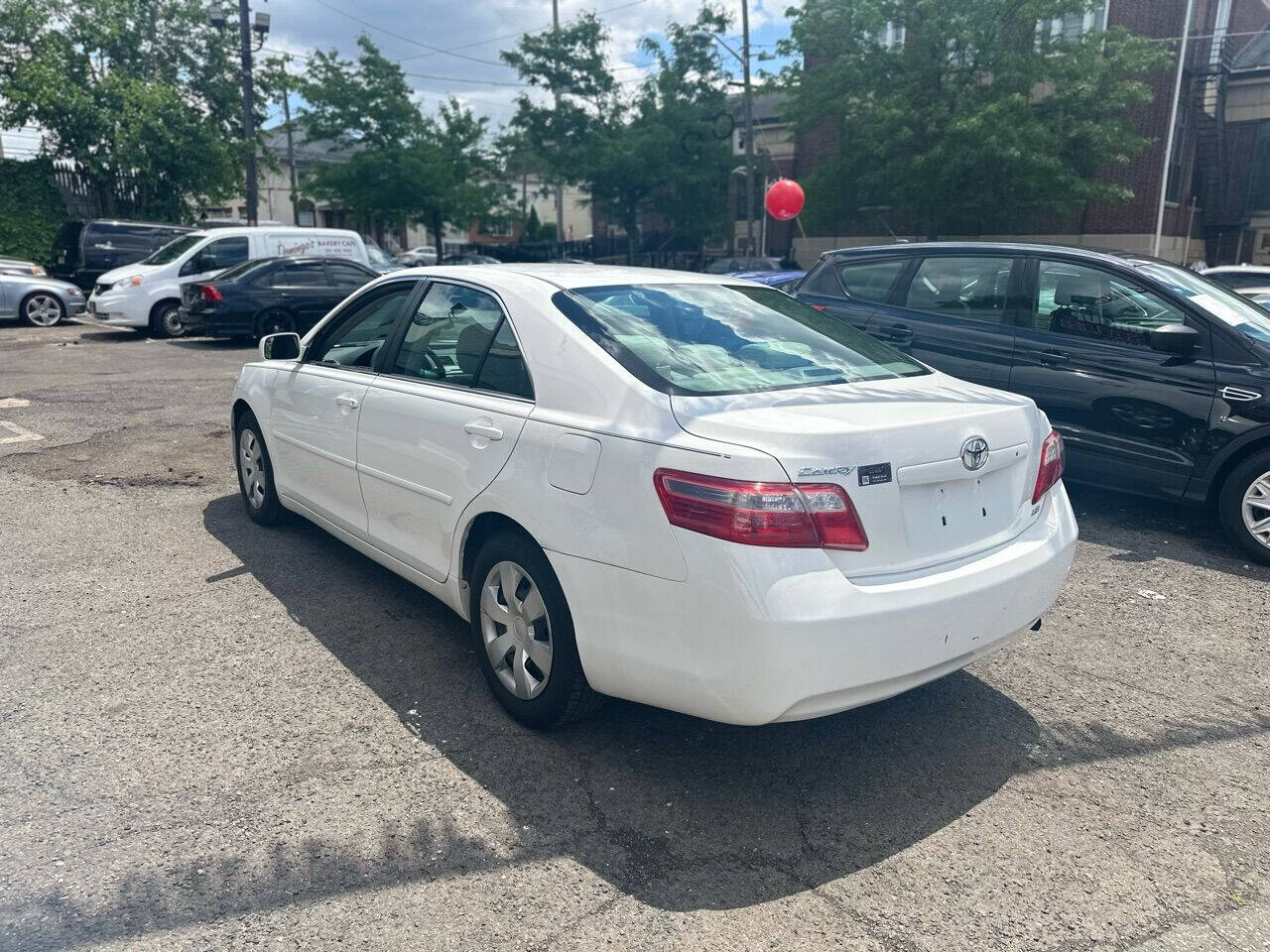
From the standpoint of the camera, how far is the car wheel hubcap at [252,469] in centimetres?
555

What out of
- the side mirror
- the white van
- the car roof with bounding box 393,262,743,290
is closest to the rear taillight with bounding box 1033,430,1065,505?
the car roof with bounding box 393,262,743,290

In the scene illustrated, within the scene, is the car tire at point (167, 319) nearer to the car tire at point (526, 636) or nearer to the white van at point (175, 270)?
the white van at point (175, 270)

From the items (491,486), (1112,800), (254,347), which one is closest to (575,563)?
(491,486)

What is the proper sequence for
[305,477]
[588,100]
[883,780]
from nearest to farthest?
[883,780], [305,477], [588,100]

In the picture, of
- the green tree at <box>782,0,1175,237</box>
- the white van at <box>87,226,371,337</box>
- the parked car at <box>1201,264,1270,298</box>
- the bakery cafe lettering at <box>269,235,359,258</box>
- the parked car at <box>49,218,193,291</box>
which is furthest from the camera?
the green tree at <box>782,0,1175,237</box>

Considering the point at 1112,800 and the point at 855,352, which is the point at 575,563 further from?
the point at 1112,800

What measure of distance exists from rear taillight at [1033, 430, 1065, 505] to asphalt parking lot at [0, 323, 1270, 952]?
90cm

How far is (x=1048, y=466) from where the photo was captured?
345cm

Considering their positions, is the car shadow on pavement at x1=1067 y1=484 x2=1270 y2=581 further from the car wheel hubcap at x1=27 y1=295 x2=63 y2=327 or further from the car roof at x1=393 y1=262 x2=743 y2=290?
the car wheel hubcap at x1=27 y1=295 x2=63 y2=327

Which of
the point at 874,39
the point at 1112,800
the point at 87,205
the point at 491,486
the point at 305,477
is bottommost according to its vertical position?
the point at 1112,800

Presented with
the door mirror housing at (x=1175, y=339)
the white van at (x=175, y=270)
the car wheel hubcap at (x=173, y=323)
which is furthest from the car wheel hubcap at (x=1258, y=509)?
the car wheel hubcap at (x=173, y=323)

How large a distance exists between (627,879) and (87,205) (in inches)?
1129

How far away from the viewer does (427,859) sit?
2.75 metres

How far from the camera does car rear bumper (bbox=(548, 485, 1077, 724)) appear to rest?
264cm
